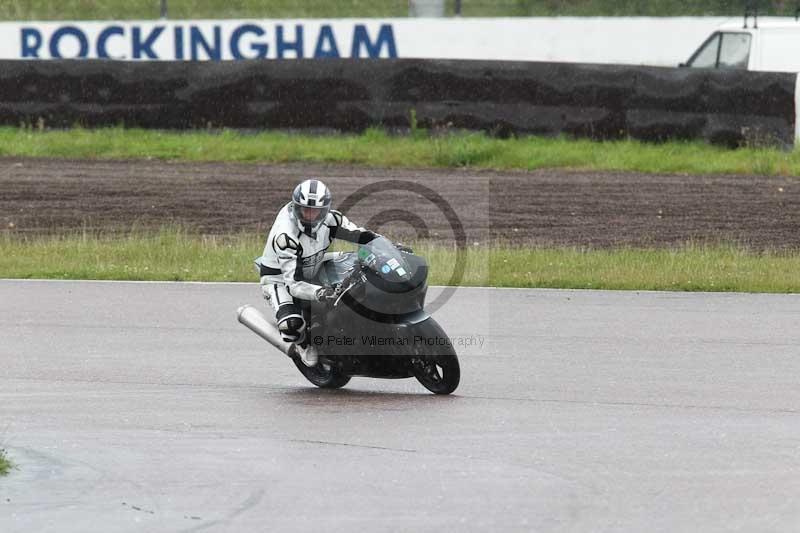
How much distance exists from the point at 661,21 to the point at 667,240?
9231 mm

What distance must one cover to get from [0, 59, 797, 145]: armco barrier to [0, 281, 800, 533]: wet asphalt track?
353 inches

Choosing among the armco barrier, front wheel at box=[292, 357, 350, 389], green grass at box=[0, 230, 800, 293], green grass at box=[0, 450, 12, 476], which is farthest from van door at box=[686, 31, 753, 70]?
green grass at box=[0, 450, 12, 476]

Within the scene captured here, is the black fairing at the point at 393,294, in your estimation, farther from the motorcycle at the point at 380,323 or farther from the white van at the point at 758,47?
the white van at the point at 758,47

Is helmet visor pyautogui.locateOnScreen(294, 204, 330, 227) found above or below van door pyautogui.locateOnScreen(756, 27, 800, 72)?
below

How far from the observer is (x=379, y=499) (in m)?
7.09

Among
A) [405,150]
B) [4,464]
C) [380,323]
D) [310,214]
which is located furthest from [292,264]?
[405,150]

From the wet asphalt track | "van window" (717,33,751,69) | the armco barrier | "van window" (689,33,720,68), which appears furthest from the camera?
"van window" (689,33,720,68)

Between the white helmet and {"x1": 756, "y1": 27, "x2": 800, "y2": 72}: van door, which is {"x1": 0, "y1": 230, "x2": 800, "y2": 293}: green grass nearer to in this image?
the white helmet

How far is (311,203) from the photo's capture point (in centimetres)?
958

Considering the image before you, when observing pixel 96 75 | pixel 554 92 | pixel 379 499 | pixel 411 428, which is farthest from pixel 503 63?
pixel 379 499

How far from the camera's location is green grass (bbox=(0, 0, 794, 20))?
25.5 metres

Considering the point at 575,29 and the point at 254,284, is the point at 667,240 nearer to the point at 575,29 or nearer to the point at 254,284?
the point at 254,284

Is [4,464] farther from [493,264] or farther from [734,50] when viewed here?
[734,50]

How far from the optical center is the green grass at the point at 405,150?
73.2 feet
